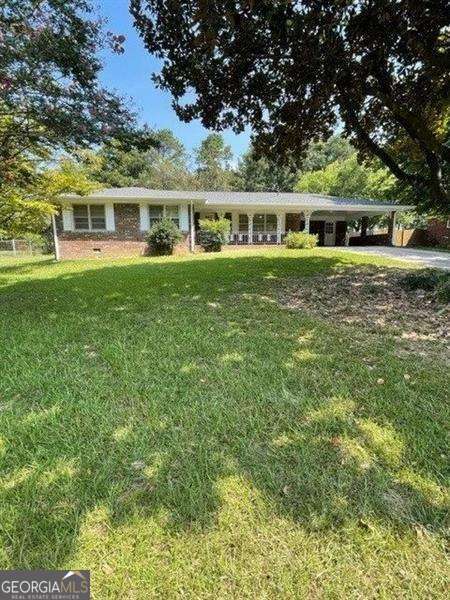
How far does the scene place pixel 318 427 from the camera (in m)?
2.54

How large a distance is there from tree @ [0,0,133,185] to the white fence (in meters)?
18.6

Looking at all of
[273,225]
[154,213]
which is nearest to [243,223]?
[273,225]

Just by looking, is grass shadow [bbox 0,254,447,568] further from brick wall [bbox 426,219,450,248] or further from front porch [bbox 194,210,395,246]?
brick wall [bbox 426,219,450,248]

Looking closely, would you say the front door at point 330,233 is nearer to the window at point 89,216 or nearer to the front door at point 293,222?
the front door at point 293,222

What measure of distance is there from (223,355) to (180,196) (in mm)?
14935

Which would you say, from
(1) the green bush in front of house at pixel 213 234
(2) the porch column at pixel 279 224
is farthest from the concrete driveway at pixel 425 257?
(1) the green bush in front of house at pixel 213 234

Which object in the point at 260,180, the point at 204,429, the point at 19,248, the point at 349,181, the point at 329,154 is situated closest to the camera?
the point at 204,429

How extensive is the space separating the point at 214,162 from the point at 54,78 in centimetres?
4165

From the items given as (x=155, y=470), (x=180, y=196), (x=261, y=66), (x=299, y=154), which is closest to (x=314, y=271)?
(x=299, y=154)

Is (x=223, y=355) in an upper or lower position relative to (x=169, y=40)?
lower

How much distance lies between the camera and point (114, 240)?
17406mm

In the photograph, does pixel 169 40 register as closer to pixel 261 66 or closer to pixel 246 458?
pixel 261 66

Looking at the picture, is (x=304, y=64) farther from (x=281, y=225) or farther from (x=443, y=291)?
(x=281, y=225)

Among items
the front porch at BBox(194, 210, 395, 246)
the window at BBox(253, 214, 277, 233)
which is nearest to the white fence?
the front porch at BBox(194, 210, 395, 246)
